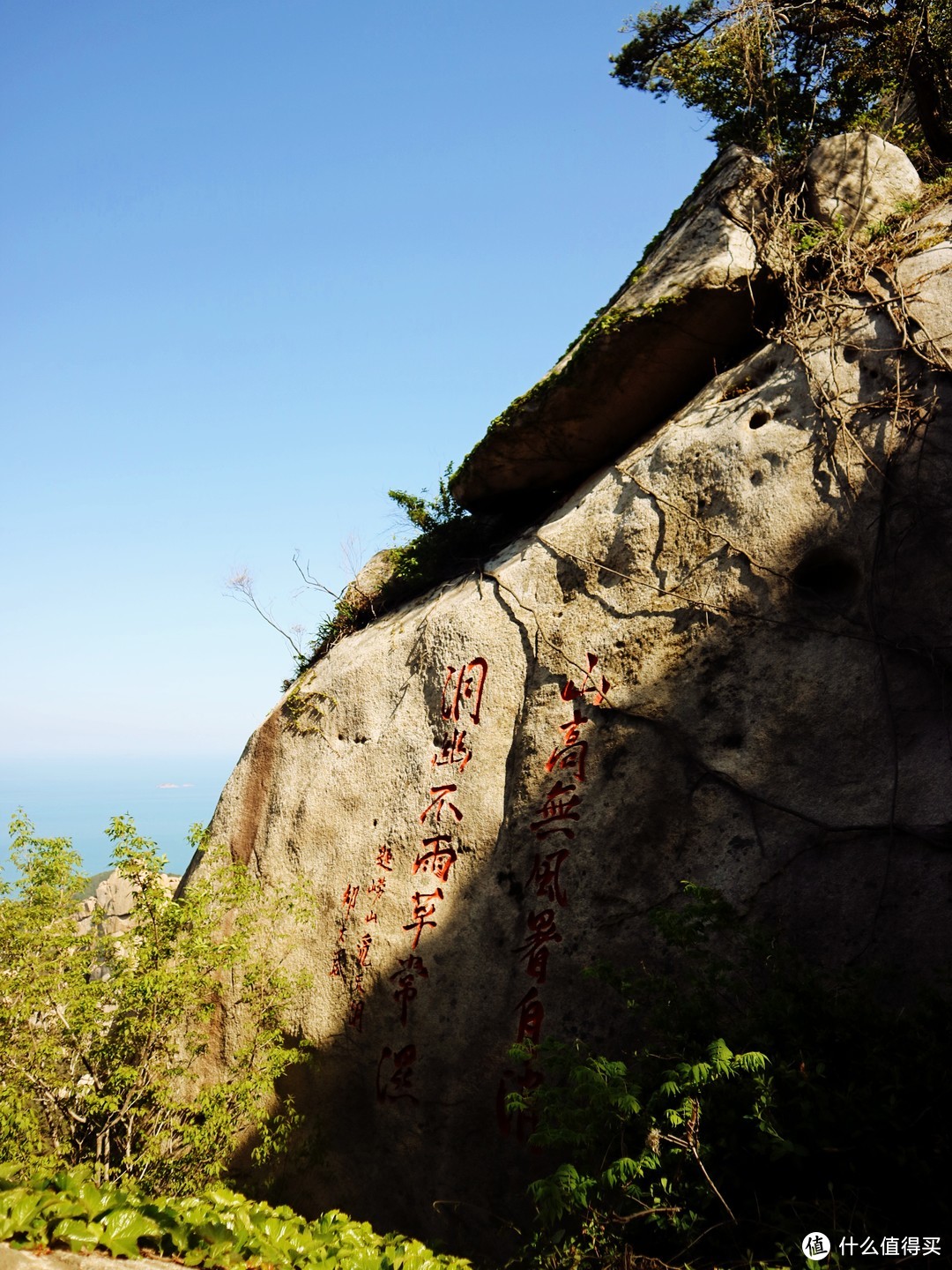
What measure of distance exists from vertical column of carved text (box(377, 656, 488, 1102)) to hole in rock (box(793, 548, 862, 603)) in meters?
2.22

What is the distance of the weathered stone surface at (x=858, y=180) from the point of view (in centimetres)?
634

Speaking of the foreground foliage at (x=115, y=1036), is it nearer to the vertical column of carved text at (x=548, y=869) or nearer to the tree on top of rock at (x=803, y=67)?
the vertical column of carved text at (x=548, y=869)

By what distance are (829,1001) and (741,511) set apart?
9.78 feet

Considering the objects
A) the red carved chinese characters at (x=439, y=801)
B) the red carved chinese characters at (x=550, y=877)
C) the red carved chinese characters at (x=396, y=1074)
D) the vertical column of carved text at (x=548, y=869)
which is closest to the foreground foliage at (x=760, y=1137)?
the vertical column of carved text at (x=548, y=869)

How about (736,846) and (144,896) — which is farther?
(144,896)

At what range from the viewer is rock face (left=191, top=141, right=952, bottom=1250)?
4.73 m

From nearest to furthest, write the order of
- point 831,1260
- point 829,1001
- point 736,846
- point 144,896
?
point 831,1260
point 829,1001
point 736,846
point 144,896

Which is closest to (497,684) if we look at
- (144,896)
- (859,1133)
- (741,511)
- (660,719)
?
(660,719)

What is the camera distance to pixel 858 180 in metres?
6.49

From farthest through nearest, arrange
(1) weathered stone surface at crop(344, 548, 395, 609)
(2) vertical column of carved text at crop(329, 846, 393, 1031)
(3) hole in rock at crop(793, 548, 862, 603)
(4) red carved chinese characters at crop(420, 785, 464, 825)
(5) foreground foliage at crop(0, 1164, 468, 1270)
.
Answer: (1) weathered stone surface at crop(344, 548, 395, 609), (4) red carved chinese characters at crop(420, 785, 464, 825), (2) vertical column of carved text at crop(329, 846, 393, 1031), (3) hole in rock at crop(793, 548, 862, 603), (5) foreground foliage at crop(0, 1164, 468, 1270)

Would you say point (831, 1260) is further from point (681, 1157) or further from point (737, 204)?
point (737, 204)

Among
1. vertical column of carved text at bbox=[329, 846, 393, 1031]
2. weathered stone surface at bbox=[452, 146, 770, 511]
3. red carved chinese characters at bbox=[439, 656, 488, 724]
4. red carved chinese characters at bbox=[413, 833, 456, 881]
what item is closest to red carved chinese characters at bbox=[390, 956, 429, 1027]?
vertical column of carved text at bbox=[329, 846, 393, 1031]

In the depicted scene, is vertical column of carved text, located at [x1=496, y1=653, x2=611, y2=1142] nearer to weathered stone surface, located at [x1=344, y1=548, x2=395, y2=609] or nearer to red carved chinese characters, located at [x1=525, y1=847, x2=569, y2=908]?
red carved chinese characters, located at [x1=525, y1=847, x2=569, y2=908]

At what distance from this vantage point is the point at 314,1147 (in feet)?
18.4
